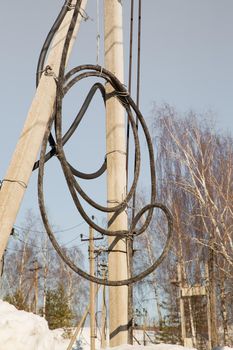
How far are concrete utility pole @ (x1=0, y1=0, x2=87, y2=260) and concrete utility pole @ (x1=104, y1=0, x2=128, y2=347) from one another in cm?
74

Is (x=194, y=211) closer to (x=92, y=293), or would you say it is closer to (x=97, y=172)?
(x=92, y=293)

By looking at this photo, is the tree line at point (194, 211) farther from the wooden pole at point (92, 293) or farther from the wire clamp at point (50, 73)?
the wire clamp at point (50, 73)

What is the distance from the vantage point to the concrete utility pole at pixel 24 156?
91.2 inches

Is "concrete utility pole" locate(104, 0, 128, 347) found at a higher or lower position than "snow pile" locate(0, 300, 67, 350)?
higher

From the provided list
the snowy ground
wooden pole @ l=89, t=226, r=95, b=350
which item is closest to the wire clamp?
the snowy ground

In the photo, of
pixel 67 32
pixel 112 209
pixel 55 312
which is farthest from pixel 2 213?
pixel 55 312

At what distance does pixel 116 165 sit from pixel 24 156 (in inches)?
37.7

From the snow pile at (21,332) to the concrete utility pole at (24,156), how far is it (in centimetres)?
80

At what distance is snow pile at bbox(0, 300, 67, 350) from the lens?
56.2 inches

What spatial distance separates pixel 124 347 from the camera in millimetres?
2199

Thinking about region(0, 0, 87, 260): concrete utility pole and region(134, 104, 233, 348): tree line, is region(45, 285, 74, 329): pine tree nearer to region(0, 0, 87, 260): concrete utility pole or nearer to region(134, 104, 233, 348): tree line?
region(134, 104, 233, 348): tree line

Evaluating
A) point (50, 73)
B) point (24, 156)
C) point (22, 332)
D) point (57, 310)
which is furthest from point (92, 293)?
point (22, 332)

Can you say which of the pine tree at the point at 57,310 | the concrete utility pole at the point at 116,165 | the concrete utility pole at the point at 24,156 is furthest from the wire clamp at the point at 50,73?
the pine tree at the point at 57,310

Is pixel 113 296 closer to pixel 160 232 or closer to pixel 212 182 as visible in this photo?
pixel 212 182
